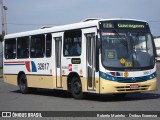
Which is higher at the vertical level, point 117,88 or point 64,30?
point 64,30

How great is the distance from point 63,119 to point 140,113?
2.22 meters

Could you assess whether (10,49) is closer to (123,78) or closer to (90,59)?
(90,59)

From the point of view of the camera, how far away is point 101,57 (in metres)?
16.6

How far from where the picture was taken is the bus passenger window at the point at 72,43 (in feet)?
59.2

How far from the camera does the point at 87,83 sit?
57.2 ft

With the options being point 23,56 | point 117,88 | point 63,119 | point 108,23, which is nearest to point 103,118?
point 63,119

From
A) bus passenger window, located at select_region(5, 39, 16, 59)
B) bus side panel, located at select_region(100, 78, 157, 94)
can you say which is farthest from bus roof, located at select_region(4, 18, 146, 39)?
bus side panel, located at select_region(100, 78, 157, 94)

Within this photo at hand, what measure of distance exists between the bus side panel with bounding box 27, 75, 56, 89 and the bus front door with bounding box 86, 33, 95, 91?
111 inches

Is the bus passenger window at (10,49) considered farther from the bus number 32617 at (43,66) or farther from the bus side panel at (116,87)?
the bus side panel at (116,87)

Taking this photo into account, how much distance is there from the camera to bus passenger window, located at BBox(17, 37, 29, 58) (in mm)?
22484

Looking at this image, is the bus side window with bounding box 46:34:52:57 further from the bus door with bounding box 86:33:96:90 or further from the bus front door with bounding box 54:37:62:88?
the bus door with bounding box 86:33:96:90

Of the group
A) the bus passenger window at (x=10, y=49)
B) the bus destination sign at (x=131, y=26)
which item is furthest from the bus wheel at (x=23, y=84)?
the bus destination sign at (x=131, y=26)

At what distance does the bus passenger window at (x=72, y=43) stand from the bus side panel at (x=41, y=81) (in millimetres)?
1678

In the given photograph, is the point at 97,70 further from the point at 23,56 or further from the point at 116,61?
the point at 23,56
